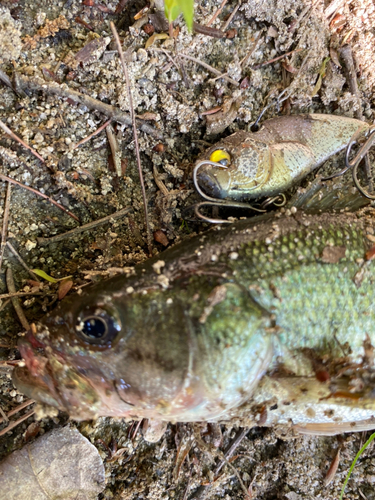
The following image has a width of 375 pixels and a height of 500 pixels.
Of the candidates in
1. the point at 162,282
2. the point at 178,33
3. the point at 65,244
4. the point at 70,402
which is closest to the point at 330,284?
the point at 162,282

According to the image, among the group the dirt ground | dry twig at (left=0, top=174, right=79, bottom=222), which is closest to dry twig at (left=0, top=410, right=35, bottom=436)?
the dirt ground

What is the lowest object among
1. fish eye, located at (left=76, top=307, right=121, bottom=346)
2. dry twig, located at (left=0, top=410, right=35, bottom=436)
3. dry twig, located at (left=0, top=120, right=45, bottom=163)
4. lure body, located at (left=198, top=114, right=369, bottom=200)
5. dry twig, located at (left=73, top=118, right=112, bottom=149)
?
dry twig, located at (left=0, top=410, right=35, bottom=436)

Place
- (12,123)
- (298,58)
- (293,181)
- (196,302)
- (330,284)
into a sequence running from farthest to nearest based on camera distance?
1. (298,58)
2. (293,181)
3. (12,123)
4. (330,284)
5. (196,302)

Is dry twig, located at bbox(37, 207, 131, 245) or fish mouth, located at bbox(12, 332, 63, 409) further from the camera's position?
dry twig, located at bbox(37, 207, 131, 245)

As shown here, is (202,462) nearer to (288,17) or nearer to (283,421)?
(283,421)

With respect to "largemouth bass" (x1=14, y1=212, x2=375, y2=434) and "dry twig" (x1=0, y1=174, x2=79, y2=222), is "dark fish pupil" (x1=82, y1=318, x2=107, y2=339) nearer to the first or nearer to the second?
"largemouth bass" (x1=14, y1=212, x2=375, y2=434)

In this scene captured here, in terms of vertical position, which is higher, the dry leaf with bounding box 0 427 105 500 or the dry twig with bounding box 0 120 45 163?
the dry twig with bounding box 0 120 45 163

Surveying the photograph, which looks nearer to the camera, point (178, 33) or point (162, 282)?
point (162, 282)
